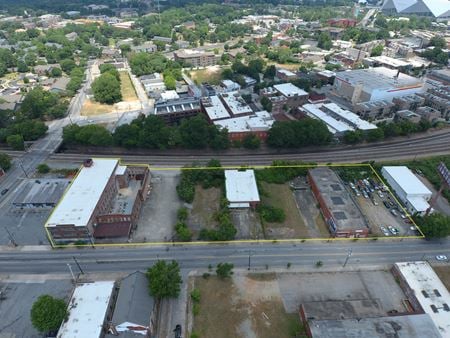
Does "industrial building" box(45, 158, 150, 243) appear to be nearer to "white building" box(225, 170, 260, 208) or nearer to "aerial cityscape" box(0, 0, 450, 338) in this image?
"aerial cityscape" box(0, 0, 450, 338)

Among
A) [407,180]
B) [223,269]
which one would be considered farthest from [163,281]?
[407,180]

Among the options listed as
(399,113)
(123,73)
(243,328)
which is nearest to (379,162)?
(399,113)

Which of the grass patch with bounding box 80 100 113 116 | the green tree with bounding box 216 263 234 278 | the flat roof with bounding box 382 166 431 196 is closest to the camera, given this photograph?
the green tree with bounding box 216 263 234 278

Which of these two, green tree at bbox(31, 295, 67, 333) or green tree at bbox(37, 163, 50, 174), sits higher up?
green tree at bbox(31, 295, 67, 333)

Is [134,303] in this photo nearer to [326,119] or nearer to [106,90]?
[326,119]

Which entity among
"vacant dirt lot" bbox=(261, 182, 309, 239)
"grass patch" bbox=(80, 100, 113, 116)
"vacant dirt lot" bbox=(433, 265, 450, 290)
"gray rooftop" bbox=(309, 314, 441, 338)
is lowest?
"grass patch" bbox=(80, 100, 113, 116)

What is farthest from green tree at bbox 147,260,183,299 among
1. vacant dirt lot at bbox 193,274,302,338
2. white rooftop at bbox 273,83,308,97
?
white rooftop at bbox 273,83,308,97
